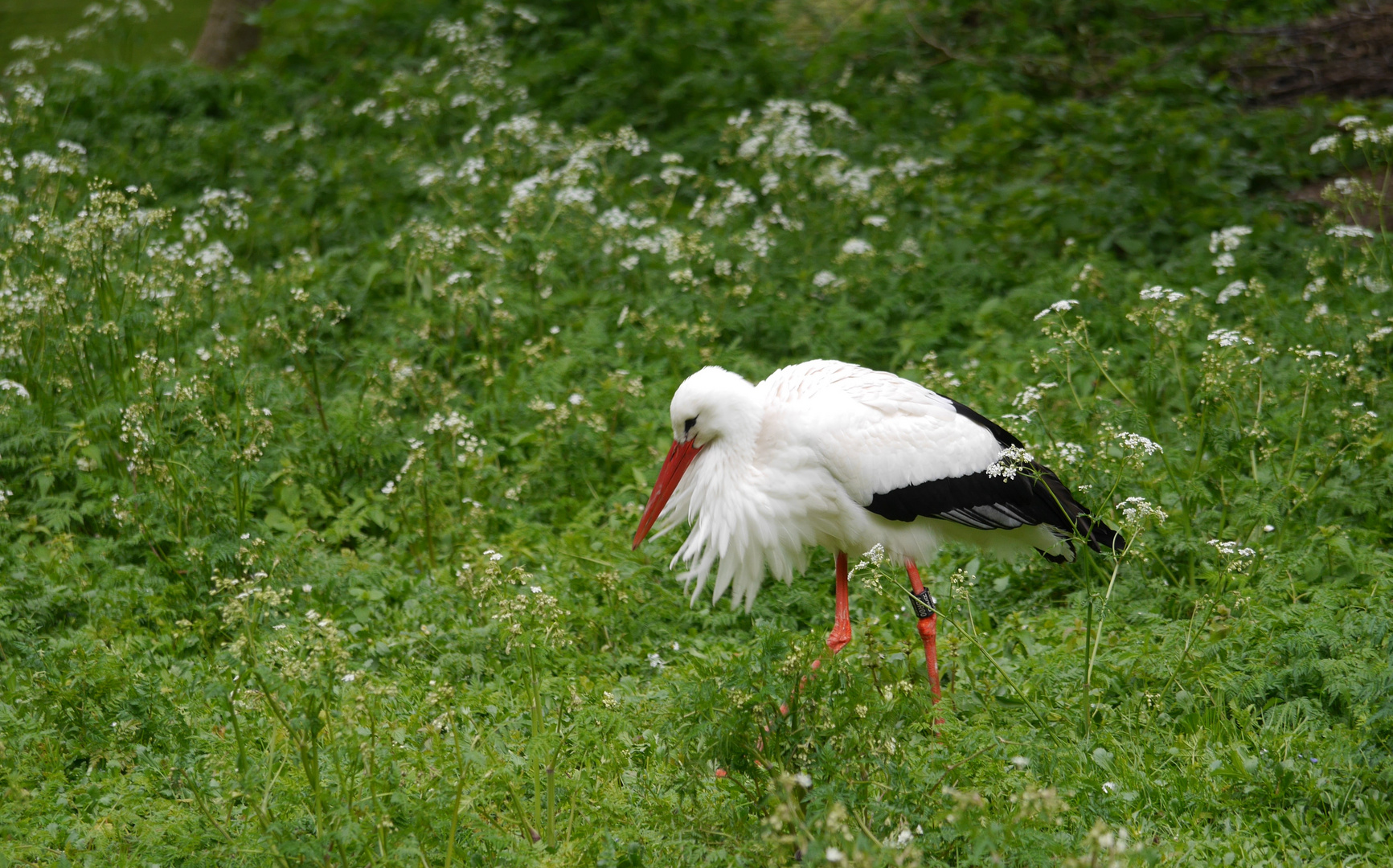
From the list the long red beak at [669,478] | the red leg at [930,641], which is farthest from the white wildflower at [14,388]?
the red leg at [930,641]

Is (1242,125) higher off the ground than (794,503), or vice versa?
(1242,125)

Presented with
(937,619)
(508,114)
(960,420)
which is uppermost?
(508,114)

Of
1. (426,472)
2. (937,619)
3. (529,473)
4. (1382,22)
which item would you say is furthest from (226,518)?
(1382,22)

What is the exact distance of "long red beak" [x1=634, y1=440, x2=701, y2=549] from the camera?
446 centimetres

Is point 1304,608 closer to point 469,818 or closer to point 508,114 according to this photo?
point 469,818

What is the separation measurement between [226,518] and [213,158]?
4.88 meters

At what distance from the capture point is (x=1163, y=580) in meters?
4.34

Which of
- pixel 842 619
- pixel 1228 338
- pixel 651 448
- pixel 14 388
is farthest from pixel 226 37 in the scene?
pixel 1228 338

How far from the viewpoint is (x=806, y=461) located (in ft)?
13.8

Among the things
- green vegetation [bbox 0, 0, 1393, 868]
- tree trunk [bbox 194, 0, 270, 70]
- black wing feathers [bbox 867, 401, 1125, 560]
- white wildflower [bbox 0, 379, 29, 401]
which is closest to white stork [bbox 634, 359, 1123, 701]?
black wing feathers [bbox 867, 401, 1125, 560]

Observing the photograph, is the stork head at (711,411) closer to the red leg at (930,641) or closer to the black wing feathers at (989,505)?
the black wing feathers at (989,505)

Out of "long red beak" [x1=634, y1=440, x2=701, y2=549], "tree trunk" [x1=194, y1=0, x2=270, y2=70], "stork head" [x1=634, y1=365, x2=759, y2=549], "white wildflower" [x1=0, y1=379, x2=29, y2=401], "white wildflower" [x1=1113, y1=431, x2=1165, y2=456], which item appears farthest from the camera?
"tree trunk" [x1=194, y1=0, x2=270, y2=70]

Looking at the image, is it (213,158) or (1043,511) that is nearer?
(1043,511)

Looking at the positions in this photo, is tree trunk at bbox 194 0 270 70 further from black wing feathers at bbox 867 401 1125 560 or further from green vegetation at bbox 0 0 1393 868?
black wing feathers at bbox 867 401 1125 560
